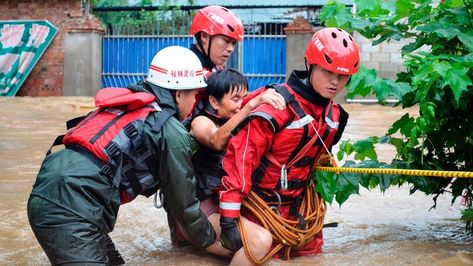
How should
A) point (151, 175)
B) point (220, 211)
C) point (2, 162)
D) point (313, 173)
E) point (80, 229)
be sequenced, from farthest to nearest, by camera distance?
1. point (2, 162)
2. point (313, 173)
3. point (220, 211)
4. point (151, 175)
5. point (80, 229)

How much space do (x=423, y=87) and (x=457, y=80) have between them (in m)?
0.21

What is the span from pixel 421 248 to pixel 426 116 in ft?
3.24

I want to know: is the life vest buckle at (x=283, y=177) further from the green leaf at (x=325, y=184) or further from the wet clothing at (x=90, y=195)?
the wet clothing at (x=90, y=195)

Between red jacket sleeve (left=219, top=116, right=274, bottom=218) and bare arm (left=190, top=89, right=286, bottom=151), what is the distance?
0.09 meters

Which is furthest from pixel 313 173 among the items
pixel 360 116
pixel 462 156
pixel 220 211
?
pixel 360 116

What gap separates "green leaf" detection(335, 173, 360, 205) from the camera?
4586 mm

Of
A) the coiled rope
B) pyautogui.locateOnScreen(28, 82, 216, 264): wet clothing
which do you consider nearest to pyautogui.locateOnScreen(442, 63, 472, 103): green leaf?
the coiled rope

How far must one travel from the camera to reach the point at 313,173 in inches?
178

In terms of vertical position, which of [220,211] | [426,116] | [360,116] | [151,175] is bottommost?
[360,116]

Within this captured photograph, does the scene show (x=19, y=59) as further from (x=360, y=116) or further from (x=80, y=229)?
(x=80, y=229)

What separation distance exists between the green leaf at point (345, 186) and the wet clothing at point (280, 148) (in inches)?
9.0

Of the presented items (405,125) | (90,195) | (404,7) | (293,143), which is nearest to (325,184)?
(293,143)

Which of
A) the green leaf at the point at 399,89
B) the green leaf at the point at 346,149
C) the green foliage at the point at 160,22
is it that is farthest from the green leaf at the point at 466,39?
the green foliage at the point at 160,22

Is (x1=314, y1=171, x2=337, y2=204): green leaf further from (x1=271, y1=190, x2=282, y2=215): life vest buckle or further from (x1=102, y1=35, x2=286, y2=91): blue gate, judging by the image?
(x1=102, y1=35, x2=286, y2=91): blue gate
